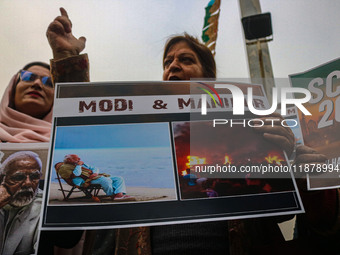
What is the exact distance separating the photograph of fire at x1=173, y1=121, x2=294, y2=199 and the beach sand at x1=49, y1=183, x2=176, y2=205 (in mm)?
39

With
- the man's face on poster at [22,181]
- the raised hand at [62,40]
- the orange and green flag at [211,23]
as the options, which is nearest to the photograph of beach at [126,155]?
the man's face on poster at [22,181]

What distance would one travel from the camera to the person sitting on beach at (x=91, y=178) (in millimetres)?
678

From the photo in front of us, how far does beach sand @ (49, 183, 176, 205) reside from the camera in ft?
2.15

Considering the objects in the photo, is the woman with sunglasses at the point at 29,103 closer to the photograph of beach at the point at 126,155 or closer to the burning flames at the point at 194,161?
the photograph of beach at the point at 126,155

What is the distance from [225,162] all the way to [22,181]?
506mm

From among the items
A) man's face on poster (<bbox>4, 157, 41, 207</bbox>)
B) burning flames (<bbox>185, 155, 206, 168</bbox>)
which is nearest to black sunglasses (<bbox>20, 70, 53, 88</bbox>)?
man's face on poster (<bbox>4, 157, 41, 207</bbox>)

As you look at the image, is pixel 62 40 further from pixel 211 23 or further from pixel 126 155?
pixel 211 23

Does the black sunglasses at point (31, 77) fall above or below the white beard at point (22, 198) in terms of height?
above

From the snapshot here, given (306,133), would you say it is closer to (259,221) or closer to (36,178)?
(259,221)

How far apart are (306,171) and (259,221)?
0.21 metres

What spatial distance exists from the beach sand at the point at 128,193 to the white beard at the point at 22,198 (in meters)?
0.13

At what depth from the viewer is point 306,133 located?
81 cm

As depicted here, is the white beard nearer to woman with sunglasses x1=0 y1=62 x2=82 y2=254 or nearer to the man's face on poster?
the man's face on poster

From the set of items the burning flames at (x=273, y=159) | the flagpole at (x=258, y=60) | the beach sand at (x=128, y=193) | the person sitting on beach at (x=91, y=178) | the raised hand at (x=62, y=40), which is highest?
the flagpole at (x=258, y=60)
